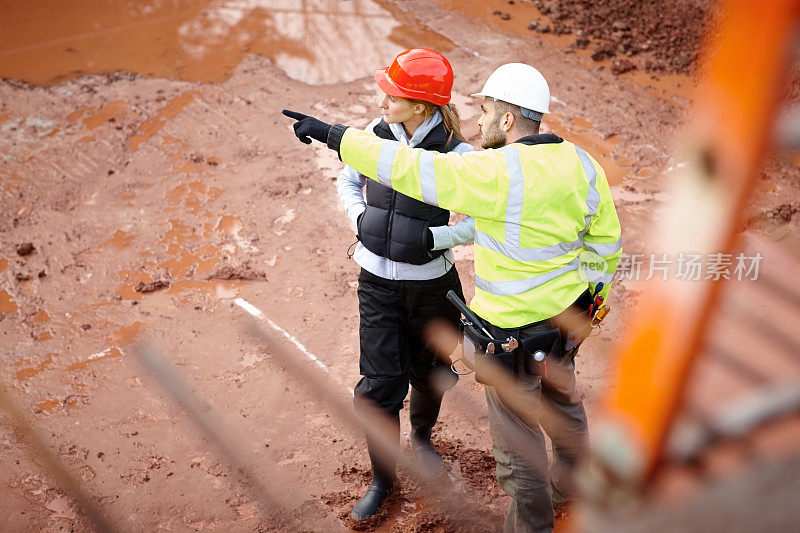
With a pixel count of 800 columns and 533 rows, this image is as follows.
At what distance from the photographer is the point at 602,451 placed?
1109mm

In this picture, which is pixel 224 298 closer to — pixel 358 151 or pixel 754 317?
pixel 358 151

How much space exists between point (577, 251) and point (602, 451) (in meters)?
2.22

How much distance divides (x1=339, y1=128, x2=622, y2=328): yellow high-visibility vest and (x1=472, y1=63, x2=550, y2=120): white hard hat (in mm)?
183

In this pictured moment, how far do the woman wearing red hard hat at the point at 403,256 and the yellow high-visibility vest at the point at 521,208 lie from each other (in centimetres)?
33

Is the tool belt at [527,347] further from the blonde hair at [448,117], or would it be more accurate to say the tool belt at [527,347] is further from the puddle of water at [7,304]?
the puddle of water at [7,304]

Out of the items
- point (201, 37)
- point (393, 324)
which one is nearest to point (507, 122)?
point (393, 324)

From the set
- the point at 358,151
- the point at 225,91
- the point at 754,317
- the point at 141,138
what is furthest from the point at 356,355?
the point at 225,91

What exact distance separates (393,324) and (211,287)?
2447 millimetres

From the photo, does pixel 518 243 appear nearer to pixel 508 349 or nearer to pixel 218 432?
pixel 508 349

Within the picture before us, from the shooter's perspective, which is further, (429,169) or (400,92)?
(400,92)

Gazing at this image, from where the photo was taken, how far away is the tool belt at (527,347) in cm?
320

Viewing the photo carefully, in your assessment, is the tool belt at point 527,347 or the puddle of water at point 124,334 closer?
the tool belt at point 527,347

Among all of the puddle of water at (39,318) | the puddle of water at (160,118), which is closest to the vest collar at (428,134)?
the puddle of water at (39,318)

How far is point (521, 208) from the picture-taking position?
290cm
